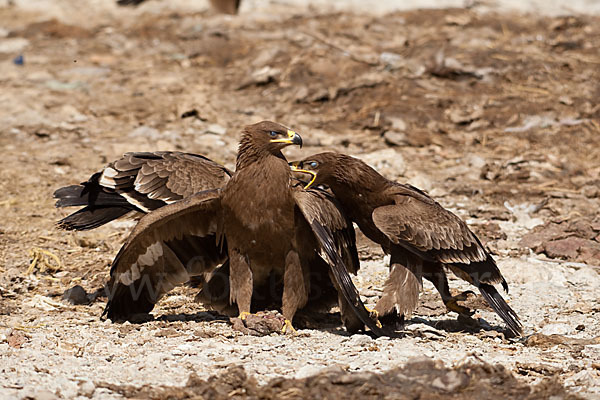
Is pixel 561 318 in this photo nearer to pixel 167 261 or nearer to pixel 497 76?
pixel 167 261

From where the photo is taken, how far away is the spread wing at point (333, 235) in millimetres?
5941

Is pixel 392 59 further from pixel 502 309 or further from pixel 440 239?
pixel 502 309

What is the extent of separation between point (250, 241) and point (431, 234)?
127cm

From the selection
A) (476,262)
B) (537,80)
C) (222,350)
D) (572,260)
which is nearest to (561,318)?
(476,262)

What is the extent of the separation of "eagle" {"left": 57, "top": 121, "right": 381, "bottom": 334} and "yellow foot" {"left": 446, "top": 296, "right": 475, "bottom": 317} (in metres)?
0.77

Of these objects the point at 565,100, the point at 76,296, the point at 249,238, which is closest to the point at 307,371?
the point at 249,238

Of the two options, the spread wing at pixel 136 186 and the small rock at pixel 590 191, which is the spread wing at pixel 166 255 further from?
the small rock at pixel 590 191

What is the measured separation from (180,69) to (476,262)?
8.55 meters

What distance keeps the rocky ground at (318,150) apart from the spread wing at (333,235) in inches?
9.9

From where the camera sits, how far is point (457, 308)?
21.6 ft

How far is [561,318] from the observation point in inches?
263

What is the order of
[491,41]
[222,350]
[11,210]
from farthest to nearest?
[491,41]
[11,210]
[222,350]

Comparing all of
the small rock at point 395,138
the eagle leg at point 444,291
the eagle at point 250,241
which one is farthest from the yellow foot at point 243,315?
the small rock at point 395,138

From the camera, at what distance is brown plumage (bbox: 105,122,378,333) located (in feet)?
20.2
